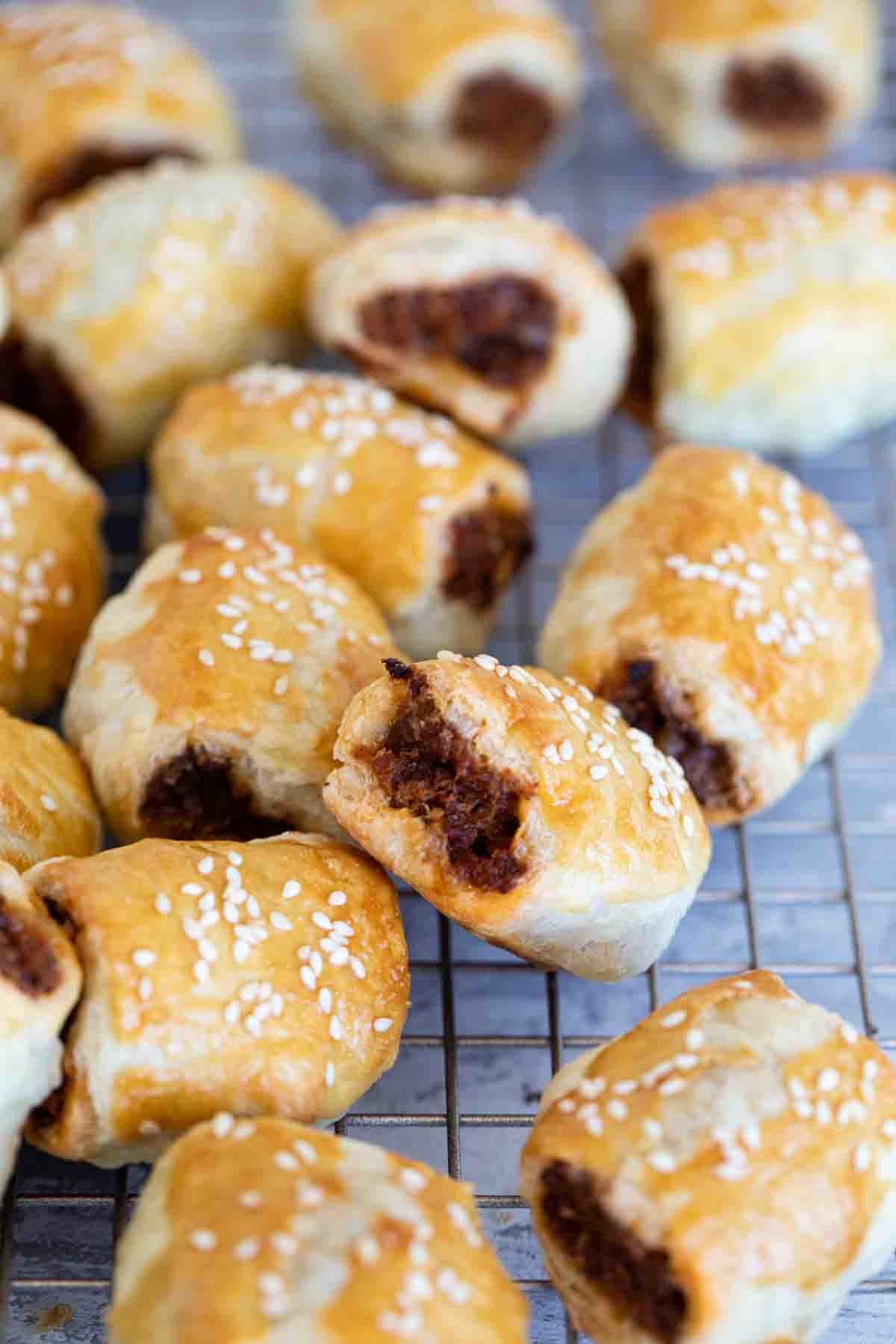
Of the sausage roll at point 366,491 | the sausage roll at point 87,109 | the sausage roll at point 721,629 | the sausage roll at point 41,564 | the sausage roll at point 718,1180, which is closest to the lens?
the sausage roll at point 718,1180

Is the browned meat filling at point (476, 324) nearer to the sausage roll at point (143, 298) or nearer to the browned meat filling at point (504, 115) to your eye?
the sausage roll at point (143, 298)

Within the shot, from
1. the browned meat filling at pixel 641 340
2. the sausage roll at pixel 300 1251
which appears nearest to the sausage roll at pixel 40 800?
the sausage roll at pixel 300 1251

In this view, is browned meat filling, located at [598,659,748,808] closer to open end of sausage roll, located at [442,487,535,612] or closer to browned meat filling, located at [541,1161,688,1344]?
open end of sausage roll, located at [442,487,535,612]

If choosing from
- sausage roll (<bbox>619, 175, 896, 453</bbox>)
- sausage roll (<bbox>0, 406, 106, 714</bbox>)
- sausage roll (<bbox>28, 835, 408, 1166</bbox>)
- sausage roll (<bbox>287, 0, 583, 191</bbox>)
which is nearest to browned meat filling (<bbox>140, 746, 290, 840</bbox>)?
sausage roll (<bbox>28, 835, 408, 1166</bbox>)

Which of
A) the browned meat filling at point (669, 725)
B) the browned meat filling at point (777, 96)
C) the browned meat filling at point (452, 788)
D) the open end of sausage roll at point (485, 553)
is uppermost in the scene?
the browned meat filling at point (777, 96)

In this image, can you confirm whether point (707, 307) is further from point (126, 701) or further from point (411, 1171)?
point (411, 1171)

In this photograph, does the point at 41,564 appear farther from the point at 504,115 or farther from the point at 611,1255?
the point at 504,115

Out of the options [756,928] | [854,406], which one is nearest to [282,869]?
[756,928]
